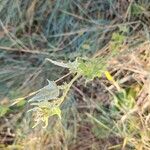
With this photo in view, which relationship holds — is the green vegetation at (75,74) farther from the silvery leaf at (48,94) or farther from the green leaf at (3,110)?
the silvery leaf at (48,94)

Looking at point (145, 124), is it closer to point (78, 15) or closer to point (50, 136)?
point (50, 136)

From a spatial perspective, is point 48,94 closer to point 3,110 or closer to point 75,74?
point 75,74

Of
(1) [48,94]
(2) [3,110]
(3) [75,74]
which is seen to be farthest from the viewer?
(2) [3,110]

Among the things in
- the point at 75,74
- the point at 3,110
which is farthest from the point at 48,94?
the point at 3,110

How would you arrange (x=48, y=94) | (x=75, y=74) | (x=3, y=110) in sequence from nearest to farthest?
(x=48, y=94) → (x=75, y=74) → (x=3, y=110)

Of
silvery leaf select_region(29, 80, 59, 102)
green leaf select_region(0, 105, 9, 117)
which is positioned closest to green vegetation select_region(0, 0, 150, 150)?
green leaf select_region(0, 105, 9, 117)

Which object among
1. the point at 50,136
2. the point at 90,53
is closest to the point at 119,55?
the point at 90,53

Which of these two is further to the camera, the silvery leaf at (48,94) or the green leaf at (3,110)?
the green leaf at (3,110)

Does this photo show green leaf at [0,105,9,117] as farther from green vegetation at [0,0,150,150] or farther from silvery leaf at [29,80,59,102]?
silvery leaf at [29,80,59,102]

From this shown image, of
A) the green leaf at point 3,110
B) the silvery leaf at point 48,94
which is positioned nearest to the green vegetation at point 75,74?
the green leaf at point 3,110
